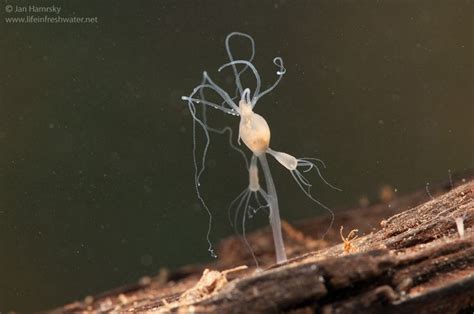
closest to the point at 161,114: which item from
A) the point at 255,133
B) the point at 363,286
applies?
the point at 255,133

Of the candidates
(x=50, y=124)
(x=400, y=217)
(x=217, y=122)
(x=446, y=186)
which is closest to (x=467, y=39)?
(x=446, y=186)

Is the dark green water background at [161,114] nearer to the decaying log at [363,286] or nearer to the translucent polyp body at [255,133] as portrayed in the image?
the translucent polyp body at [255,133]

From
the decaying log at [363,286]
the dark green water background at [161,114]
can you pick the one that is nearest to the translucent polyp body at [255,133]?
the decaying log at [363,286]

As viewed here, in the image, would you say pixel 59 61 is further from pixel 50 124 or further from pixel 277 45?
pixel 277 45

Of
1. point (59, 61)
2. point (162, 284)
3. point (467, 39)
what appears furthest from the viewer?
point (467, 39)

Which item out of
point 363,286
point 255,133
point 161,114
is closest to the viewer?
point 363,286

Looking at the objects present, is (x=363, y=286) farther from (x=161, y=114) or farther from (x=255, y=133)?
(x=161, y=114)

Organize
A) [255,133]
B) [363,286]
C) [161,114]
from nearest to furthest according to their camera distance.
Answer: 1. [363,286]
2. [255,133]
3. [161,114]

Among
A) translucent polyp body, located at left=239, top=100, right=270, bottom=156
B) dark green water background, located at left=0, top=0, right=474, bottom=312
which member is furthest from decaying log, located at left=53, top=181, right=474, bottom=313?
dark green water background, located at left=0, top=0, right=474, bottom=312
